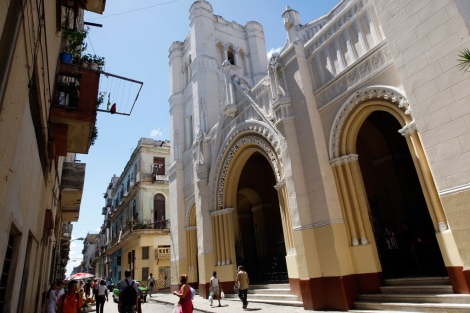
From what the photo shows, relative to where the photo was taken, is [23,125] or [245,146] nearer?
[23,125]

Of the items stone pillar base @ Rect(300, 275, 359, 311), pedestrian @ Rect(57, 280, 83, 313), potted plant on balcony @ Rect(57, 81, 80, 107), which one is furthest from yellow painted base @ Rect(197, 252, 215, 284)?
potted plant on balcony @ Rect(57, 81, 80, 107)

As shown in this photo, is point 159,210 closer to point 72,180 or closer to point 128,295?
point 72,180

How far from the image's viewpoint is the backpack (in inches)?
246

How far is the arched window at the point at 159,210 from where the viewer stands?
83.2ft

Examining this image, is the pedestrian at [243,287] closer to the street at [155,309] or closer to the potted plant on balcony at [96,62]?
the street at [155,309]

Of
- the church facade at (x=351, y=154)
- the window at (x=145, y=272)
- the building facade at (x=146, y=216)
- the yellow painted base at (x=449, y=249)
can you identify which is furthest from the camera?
the building facade at (x=146, y=216)

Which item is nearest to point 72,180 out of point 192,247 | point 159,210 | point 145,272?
point 192,247

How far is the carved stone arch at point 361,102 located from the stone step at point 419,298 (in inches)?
140

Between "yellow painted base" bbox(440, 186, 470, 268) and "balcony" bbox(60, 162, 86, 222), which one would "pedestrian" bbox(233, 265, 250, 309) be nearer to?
"yellow painted base" bbox(440, 186, 470, 268)

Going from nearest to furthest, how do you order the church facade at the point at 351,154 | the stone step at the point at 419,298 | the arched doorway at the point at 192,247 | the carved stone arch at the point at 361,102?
1. the stone step at the point at 419,298
2. the church facade at the point at 351,154
3. the carved stone arch at the point at 361,102
4. the arched doorway at the point at 192,247

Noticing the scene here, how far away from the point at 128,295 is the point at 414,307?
5.80m

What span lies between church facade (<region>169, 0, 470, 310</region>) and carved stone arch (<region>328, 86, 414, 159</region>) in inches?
1.2

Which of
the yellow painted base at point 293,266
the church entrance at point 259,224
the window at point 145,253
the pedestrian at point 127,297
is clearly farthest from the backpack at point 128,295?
the window at point 145,253

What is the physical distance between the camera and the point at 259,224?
16.7 metres
